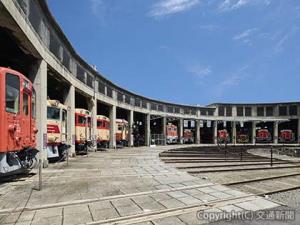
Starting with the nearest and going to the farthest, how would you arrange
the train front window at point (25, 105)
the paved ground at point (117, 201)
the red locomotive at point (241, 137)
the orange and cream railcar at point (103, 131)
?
1. the paved ground at point (117, 201)
2. the train front window at point (25, 105)
3. the orange and cream railcar at point (103, 131)
4. the red locomotive at point (241, 137)

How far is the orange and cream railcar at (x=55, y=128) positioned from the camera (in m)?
17.3

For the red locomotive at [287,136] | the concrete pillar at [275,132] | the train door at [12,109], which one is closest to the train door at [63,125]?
the train door at [12,109]

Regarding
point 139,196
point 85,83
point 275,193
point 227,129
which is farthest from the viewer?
point 227,129

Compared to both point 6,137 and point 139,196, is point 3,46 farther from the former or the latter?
point 139,196

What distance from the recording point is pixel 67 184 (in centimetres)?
1095

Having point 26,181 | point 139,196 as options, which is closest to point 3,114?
point 26,181

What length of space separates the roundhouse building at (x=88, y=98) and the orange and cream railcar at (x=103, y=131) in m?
1.62

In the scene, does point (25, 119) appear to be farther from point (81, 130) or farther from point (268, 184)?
point (81, 130)

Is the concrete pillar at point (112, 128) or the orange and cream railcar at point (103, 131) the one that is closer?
the orange and cream railcar at point (103, 131)

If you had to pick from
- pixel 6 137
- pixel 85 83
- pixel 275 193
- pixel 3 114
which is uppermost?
pixel 85 83

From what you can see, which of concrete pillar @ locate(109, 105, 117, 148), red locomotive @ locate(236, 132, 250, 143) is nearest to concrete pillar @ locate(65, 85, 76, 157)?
concrete pillar @ locate(109, 105, 117, 148)

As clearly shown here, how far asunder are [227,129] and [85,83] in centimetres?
4995

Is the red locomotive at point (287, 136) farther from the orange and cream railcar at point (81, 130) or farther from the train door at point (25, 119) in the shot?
the train door at point (25, 119)

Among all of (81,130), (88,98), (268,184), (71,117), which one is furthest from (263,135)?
(268,184)
